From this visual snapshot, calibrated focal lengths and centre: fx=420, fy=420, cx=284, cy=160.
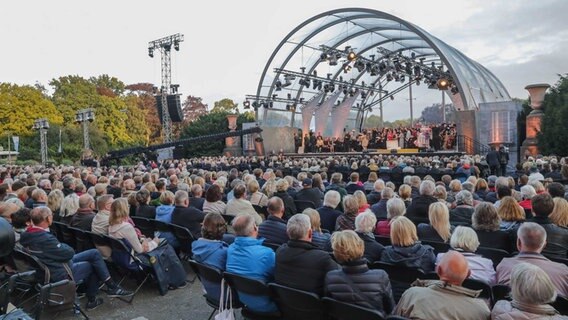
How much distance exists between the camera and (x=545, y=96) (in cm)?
2197

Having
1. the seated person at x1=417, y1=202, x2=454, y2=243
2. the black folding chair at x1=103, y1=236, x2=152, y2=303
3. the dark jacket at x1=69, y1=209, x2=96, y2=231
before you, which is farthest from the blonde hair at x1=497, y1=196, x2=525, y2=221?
the dark jacket at x1=69, y1=209, x2=96, y2=231

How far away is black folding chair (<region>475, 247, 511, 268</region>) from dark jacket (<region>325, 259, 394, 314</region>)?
4.45ft

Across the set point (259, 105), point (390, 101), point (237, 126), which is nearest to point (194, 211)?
point (259, 105)

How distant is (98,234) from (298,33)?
28165 millimetres

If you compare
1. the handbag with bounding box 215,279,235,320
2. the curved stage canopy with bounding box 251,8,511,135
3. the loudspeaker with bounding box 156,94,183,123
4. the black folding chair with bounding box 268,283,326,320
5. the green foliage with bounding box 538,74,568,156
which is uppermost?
the curved stage canopy with bounding box 251,8,511,135

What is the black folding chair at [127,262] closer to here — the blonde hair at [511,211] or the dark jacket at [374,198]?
the dark jacket at [374,198]

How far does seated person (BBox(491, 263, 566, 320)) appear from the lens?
2143 mm

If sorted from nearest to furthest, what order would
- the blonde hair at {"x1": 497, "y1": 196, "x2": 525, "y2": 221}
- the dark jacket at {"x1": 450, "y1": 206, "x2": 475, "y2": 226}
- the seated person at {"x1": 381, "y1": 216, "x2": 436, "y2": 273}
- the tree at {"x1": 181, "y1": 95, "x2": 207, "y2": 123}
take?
the seated person at {"x1": 381, "y1": 216, "x2": 436, "y2": 273} < the blonde hair at {"x1": 497, "y1": 196, "x2": 525, "y2": 221} < the dark jacket at {"x1": 450, "y1": 206, "x2": 475, "y2": 226} < the tree at {"x1": 181, "y1": 95, "x2": 207, "y2": 123}

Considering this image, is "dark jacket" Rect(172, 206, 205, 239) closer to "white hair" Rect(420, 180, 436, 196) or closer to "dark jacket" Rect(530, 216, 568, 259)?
"white hair" Rect(420, 180, 436, 196)

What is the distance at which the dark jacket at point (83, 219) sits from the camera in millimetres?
5504

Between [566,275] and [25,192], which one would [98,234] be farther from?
[566,275]

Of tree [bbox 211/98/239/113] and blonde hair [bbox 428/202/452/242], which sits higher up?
tree [bbox 211/98/239/113]

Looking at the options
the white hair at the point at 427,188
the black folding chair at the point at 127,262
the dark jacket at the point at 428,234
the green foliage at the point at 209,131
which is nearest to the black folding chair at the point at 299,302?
the dark jacket at the point at 428,234

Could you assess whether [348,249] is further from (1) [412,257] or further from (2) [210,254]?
(2) [210,254]
